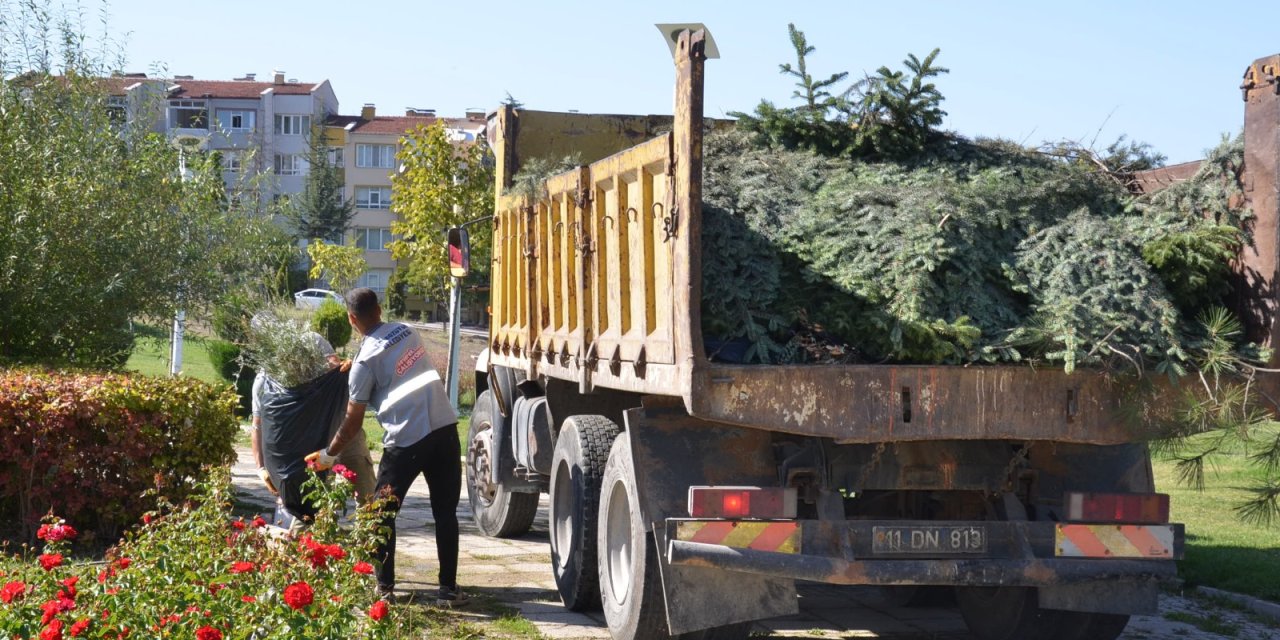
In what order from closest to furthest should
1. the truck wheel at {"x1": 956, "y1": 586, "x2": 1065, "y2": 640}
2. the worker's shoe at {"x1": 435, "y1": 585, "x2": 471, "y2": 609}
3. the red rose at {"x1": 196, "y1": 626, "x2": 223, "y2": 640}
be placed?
the red rose at {"x1": 196, "y1": 626, "x2": 223, "y2": 640} < the truck wheel at {"x1": 956, "y1": 586, "x2": 1065, "y2": 640} < the worker's shoe at {"x1": 435, "y1": 585, "x2": 471, "y2": 609}

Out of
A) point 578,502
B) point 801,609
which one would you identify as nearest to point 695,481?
point 578,502

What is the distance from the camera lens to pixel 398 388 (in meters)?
7.05

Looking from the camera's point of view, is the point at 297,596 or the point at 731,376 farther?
the point at 731,376

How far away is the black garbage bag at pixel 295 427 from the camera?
752 centimetres

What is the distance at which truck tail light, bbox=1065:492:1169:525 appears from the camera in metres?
5.94

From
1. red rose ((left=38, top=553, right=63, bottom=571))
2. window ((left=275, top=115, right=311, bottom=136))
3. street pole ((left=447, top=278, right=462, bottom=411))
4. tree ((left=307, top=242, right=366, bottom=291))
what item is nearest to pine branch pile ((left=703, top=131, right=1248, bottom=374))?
red rose ((left=38, top=553, right=63, bottom=571))

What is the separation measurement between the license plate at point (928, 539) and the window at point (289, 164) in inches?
3186

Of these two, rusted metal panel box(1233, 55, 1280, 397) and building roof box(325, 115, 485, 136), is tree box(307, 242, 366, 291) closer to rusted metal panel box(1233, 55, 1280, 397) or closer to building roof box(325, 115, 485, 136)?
rusted metal panel box(1233, 55, 1280, 397)

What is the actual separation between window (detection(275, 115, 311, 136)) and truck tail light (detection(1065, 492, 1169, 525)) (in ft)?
266

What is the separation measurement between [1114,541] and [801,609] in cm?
217

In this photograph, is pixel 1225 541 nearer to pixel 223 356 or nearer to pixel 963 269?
pixel 963 269

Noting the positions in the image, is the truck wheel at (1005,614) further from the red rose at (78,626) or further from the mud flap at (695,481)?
the red rose at (78,626)

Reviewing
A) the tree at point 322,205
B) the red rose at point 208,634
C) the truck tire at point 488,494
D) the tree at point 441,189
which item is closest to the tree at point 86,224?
the truck tire at point 488,494

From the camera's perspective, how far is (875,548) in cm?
573
